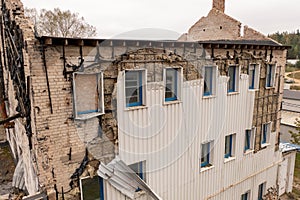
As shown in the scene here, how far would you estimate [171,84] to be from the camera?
25.4ft

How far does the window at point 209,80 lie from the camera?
8648 millimetres

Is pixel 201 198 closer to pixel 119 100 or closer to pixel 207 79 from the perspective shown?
pixel 207 79

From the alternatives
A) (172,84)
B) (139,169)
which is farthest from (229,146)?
(139,169)

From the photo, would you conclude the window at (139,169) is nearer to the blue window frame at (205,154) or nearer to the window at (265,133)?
the blue window frame at (205,154)

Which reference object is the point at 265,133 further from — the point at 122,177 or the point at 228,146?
the point at 122,177

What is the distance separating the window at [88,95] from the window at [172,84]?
242cm

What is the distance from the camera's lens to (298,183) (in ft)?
51.8

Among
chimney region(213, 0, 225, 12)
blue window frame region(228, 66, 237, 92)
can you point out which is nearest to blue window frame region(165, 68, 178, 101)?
blue window frame region(228, 66, 237, 92)

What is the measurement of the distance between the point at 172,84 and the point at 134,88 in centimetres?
149

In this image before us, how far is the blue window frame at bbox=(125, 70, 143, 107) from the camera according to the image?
6.81 meters

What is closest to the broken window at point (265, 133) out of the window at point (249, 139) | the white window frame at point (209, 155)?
the window at point (249, 139)

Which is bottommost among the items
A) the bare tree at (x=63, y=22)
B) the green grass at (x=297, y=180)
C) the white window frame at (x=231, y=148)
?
the green grass at (x=297, y=180)

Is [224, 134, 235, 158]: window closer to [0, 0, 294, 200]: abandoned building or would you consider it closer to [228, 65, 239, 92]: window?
[0, 0, 294, 200]: abandoned building

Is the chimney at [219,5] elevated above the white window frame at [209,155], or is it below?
above
